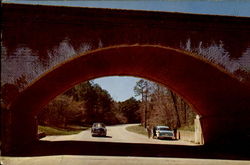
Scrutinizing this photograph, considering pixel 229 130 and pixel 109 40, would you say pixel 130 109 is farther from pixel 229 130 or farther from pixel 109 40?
pixel 109 40

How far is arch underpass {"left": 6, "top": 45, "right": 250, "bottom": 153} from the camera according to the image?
15.9 meters

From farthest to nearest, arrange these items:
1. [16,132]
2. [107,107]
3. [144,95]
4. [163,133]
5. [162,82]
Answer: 1. [107,107]
2. [144,95]
3. [163,133]
4. [162,82]
5. [16,132]

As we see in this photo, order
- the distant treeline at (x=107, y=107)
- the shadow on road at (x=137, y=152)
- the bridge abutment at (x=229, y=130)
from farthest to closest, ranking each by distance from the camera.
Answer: the distant treeline at (x=107, y=107) < the bridge abutment at (x=229, y=130) < the shadow on road at (x=137, y=152)

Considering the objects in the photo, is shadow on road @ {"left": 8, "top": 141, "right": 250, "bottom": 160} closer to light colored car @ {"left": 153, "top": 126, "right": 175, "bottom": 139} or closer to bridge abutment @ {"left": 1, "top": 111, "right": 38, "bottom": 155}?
bridge abutment @ {"left": 1, "top": 111, "right": 38, "bottom": 155}

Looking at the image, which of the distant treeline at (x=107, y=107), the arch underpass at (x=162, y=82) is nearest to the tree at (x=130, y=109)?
the distant treeline at (x=107, y=107)

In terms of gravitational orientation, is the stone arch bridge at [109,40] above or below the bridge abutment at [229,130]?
above

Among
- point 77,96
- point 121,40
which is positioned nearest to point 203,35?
point 121,40

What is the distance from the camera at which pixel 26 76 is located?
13430 mm

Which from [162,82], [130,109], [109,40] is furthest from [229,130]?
[130,109]

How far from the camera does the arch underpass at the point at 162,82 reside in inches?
626

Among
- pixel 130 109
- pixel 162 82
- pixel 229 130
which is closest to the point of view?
pixel 229 130

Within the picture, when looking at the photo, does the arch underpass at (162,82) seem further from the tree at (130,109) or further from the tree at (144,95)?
the tree at (130,109)

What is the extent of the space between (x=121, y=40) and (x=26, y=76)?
4511 millimetres

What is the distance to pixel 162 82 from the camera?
22.3 meters
